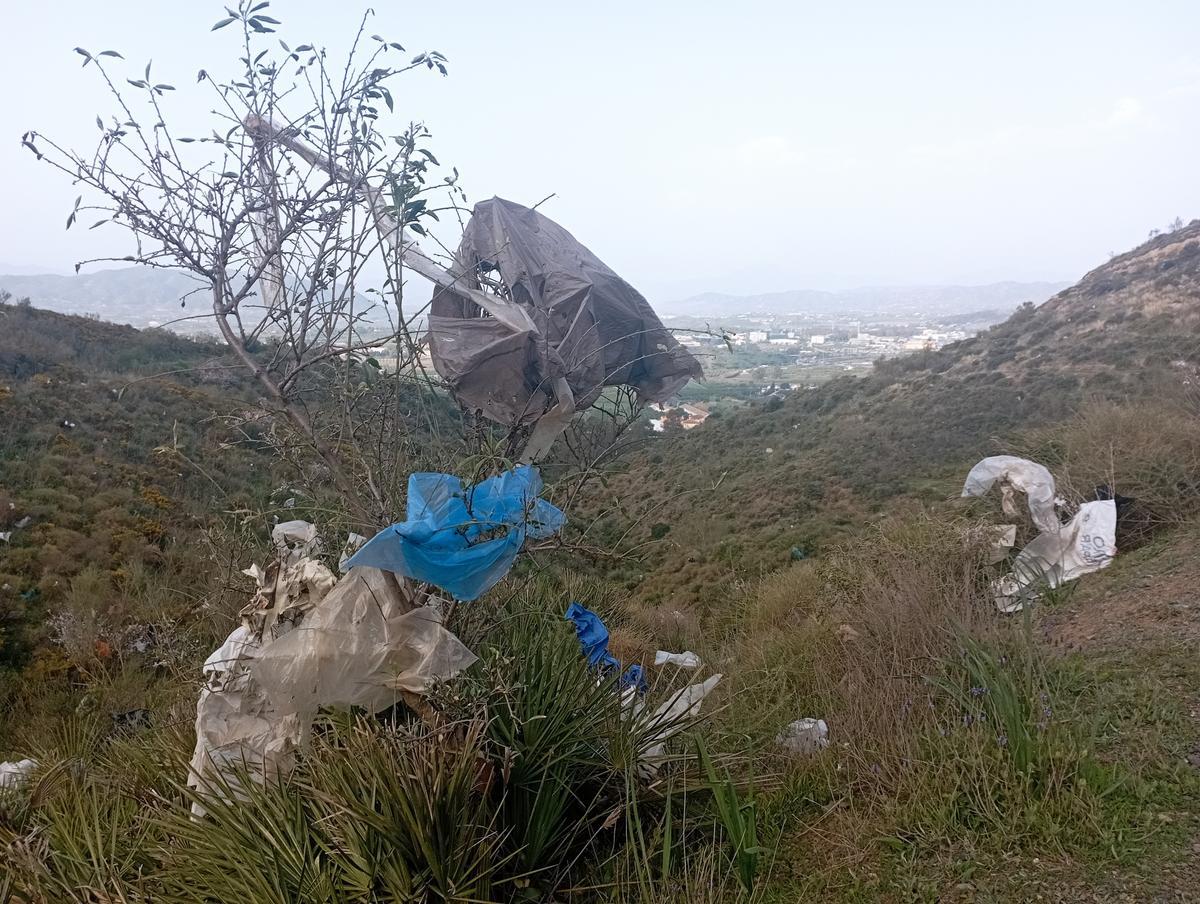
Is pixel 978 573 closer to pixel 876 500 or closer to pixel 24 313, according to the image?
pixel 876 500

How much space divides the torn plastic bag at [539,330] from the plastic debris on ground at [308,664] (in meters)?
1.29

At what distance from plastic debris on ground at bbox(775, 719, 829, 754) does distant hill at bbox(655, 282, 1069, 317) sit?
50.9 meters

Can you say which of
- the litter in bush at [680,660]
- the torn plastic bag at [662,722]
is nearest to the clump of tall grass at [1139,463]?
the litter in bush at [680,660]

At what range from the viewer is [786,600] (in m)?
6.87

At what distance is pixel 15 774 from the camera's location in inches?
138

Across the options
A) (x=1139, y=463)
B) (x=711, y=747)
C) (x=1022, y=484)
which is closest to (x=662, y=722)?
(x=711, y=747)

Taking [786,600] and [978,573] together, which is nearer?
[978,573]

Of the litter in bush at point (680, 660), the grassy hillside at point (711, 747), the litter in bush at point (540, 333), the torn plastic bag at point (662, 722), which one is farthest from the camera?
the litter in bush at point (680, 660)

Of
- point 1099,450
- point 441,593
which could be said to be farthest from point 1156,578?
point 441,593

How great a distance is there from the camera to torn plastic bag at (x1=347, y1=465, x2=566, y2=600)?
2.30m

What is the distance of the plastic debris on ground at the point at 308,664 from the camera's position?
245 cm

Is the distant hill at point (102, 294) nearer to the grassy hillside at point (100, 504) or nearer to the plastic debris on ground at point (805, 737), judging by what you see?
the grassy hillside at point (100, 504)

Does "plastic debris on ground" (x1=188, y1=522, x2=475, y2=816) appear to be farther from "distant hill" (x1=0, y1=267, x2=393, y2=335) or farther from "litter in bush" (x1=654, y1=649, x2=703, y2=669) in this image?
"distant hill" (x1=0, y1=267, x2=393, y2=335)

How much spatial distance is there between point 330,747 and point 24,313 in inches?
932
